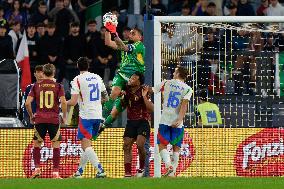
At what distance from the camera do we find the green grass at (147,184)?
18891 mm

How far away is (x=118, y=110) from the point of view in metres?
24.1

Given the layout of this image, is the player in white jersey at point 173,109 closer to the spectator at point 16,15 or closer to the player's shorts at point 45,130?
the player's shorts at point 45,130

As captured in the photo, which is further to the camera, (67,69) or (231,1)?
(231,1)

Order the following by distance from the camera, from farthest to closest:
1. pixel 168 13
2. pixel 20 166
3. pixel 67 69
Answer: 1. pixel 168 13
2. pixel 67 69
3. pixel 20 166

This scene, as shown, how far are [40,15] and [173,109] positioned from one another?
9682mm

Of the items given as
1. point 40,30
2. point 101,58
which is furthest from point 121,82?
point 40,30

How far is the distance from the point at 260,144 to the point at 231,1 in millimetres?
6967

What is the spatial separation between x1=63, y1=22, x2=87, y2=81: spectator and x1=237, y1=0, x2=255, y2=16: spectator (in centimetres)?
413

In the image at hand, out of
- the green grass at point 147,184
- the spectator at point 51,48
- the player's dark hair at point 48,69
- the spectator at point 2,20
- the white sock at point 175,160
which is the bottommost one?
the green grass at point 147,184

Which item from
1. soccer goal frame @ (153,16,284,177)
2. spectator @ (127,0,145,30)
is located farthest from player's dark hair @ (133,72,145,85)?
spectator @ (127,0,145,30)

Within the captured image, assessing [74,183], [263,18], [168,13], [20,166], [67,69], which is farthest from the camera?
[168,13]

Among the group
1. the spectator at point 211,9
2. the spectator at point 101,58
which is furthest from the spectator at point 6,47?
the spectator at point 211,9

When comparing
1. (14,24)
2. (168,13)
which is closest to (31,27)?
(14,24)

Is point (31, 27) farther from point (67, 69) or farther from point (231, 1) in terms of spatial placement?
point (231, 1)
